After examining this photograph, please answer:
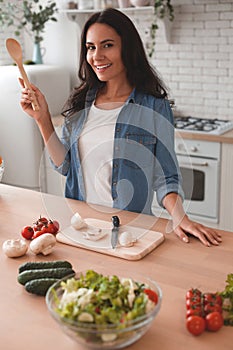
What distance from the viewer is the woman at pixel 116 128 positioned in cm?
197

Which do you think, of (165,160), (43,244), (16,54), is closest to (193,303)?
(43,244)

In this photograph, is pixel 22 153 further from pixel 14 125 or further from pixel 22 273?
pixel 22 273

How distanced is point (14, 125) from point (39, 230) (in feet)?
7.70

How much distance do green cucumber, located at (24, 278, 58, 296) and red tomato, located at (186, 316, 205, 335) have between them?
0.38 m

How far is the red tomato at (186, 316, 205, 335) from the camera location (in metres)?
1.17

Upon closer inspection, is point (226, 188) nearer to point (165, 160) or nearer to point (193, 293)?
point (165, 160)

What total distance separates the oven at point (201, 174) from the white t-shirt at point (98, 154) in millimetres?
1249

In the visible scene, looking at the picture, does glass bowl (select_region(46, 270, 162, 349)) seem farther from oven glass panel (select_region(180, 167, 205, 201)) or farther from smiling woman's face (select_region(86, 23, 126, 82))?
oven glass panel (select_region(180, 167, 205, 201))

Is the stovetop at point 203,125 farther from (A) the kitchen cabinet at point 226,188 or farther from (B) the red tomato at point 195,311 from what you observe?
(B) the red tomato at point 195,311

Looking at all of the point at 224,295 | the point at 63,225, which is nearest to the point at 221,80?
Result: the point at 63,225

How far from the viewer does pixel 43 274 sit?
4.59 ft

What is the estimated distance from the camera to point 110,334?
41.5 inches

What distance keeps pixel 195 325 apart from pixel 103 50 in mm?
1173

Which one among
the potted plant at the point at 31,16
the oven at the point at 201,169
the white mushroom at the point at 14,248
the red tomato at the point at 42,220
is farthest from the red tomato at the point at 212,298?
the potted plant at the point at 31,16
